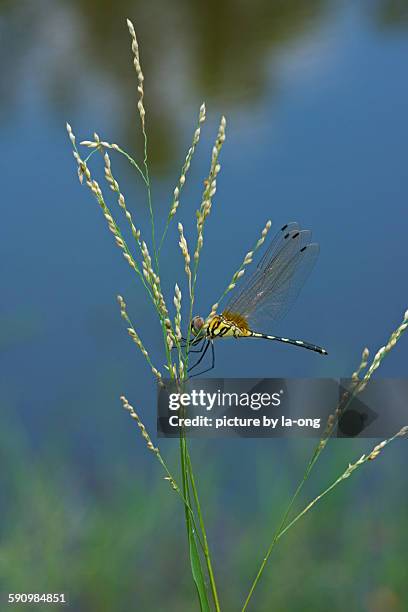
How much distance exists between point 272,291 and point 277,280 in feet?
0.07

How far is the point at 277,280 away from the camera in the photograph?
4.45 feet

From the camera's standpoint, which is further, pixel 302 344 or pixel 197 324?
pixel 302 344

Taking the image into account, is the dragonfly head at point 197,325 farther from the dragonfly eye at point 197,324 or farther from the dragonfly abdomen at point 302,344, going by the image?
the dragonfly abdomen at point 302,344

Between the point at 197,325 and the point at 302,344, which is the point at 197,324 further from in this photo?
the point at 302,344

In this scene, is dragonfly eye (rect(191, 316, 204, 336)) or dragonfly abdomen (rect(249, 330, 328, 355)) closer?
dragonfly eye (rect(191, 316, 204, 336))

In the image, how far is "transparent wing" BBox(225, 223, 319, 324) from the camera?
1.34 meters

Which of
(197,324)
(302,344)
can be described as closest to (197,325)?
(197,324)

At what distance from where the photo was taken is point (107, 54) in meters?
1.49

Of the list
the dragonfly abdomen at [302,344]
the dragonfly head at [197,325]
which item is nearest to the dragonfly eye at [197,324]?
the dragonfly head at [197,325]

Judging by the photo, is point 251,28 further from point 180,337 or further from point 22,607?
point 22,607

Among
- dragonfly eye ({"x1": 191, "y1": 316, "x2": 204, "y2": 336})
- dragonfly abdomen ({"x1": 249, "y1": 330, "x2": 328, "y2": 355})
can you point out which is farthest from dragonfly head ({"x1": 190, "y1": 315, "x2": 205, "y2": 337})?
dragonfly abdomen ({"x1": 249, "y1": 330, "x2": 328, "y2": 355})

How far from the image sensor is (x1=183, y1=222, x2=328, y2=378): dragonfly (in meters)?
1.33

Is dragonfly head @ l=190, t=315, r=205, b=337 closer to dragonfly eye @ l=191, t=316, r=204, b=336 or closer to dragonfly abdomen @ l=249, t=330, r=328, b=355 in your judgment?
dragonfly eye @ l=191, t=316, r=204, b=336

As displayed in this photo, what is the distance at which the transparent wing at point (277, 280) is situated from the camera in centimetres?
134
